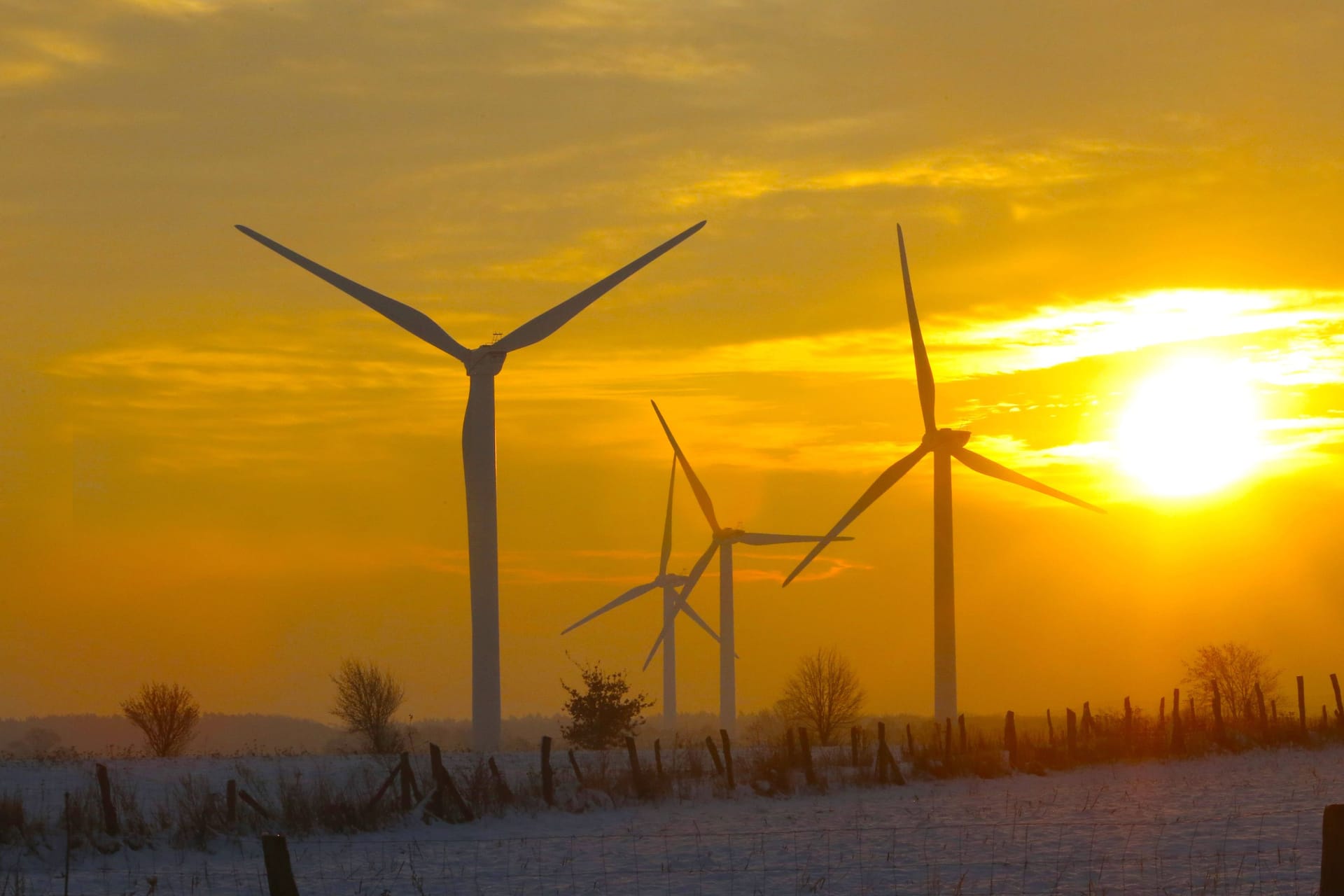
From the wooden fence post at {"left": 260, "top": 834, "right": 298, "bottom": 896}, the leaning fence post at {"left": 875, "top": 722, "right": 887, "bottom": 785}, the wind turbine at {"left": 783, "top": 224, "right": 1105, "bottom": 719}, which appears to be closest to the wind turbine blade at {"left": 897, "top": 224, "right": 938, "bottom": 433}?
the wind turbine at {"left": 783, "top": 224, "right": 1105, "bottom": 719}

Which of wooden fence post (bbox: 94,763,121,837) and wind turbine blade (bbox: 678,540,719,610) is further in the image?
wind turbine blade (bbox: 678,540,719,610)

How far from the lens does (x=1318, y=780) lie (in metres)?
39.0

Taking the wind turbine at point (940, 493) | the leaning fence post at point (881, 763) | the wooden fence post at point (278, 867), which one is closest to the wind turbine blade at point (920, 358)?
the wind turbine at point (940, 493)

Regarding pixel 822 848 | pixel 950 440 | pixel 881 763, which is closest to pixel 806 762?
pixel 881 763

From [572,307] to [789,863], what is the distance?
35155mm

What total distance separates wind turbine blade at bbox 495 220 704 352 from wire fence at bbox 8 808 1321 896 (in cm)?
2933

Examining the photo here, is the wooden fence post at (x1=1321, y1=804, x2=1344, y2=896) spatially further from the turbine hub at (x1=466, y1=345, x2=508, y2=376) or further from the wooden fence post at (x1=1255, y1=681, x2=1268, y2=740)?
the turbine hub at (x1=466, y1=345, x2=508, y2=376)

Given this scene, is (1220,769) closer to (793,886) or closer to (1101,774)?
(1101,774)

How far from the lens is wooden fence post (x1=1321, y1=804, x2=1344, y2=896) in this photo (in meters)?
13.7

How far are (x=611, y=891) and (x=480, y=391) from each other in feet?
119

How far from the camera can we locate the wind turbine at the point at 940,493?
6319cm

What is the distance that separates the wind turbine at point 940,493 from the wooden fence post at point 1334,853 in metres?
47.6

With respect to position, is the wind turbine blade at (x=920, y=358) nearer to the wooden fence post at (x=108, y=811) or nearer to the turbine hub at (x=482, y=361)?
the turbine hub at (x=482, y=361)

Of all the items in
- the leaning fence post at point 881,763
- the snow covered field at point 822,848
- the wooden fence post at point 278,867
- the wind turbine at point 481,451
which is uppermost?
the wind turbine at point 481,451
